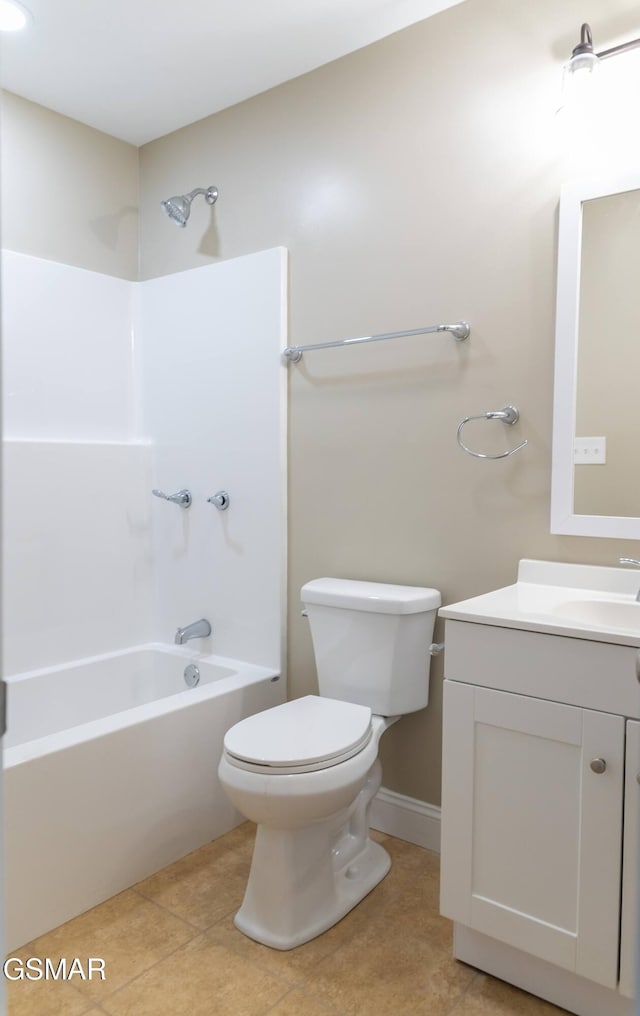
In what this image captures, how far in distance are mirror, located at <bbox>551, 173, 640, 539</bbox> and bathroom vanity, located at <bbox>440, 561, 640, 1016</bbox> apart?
0.29m

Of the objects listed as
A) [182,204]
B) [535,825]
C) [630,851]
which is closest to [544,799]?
[535,825]

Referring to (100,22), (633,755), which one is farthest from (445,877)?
(100,22)

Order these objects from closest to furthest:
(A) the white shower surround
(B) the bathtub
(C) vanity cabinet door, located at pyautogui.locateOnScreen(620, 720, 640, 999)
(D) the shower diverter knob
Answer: (C) vanity cabinet door, located at pyautogui.locateOnScreen(620, 720, 640, 999) → (B) the bathtub → (A) the white shower surround → (D) the shower diverter knob

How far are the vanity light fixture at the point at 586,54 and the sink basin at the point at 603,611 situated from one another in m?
1.32

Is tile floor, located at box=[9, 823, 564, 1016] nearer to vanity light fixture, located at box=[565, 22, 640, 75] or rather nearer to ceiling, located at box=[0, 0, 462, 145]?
vanity light fixture, located at box=[565, 22, 640, 75]

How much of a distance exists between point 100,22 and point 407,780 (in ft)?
8.31

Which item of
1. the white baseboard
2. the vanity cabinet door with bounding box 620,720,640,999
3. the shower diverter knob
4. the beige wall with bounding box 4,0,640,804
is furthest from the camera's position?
the shower diverter knob

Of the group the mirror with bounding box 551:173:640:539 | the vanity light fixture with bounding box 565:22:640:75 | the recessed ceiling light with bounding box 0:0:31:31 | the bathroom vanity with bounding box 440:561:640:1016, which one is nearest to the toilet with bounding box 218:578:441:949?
the bathroom vanity with bounding box 440:561:640:1016

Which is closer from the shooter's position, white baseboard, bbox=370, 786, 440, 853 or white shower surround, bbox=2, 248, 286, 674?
white baseboard, bbox=370, 786, 440, 853

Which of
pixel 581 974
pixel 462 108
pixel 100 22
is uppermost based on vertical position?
pixel 100 22

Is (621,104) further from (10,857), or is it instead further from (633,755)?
(10,857)

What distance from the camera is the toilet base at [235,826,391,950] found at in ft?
5.90

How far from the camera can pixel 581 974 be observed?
1.47 meters

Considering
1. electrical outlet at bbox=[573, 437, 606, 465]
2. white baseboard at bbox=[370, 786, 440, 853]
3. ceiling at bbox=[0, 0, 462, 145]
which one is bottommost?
white baseboard at bbox=[370, 786, 440, 853]
